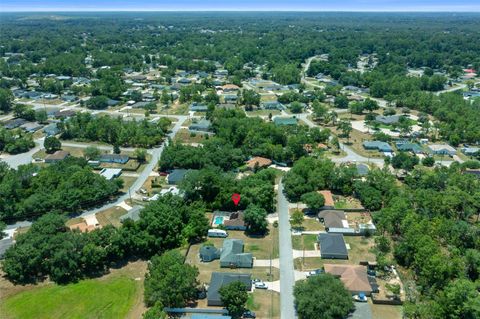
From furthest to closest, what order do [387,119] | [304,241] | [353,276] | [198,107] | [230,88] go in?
[230,88] < [198,107] < [387,119] < [304,241] < [353,276]

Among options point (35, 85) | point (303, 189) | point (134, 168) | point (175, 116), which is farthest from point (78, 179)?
point (35, 85)

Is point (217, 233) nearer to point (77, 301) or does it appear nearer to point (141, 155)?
point (77, 301)

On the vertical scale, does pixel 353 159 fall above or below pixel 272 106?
below

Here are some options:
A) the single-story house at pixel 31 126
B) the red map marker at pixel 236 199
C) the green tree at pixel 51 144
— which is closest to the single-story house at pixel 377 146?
the red map marker at pixel 236 199

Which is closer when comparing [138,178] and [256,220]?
[256,220]

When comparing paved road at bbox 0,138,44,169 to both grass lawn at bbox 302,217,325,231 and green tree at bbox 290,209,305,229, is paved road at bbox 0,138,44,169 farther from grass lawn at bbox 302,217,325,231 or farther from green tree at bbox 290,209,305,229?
grass lawn at bbox 302,217,325,231

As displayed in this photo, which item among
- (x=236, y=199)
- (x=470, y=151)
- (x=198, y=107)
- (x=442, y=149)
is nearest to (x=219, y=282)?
(x=236, y=199)

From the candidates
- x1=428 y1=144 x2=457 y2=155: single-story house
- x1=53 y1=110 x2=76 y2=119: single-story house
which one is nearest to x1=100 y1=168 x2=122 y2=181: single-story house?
x1=53 y1=110 x2=76 y2=119: single-story house

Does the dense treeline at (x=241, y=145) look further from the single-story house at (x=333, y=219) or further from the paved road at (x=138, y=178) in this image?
the single-story house at (x=333, y=219)
